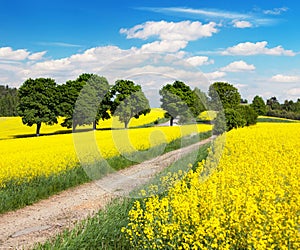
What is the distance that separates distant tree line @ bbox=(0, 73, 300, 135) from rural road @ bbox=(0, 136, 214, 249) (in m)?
4.33

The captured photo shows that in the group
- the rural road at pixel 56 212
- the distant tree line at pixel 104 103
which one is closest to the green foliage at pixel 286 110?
the distant tree line at pixel 104 103

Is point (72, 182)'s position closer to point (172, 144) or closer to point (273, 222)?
point (273, 222)

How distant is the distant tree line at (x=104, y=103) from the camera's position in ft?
68.9

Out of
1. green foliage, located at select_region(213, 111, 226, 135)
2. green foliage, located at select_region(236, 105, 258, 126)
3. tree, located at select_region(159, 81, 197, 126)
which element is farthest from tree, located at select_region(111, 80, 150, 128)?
green foliage, located at select_region(236, 105, 258, 126)

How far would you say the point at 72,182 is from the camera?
45.5 feet

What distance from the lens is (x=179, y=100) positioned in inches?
→ 942

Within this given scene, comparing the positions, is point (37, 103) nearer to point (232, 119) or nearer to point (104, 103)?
point (104, 103)

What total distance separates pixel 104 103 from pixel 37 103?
15.6 m

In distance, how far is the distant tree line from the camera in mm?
21000

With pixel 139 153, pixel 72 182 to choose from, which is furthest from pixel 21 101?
pixel 72 182

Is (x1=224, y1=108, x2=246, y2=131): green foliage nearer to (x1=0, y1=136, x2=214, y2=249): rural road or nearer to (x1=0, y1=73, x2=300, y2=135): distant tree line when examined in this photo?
(x1=0, y1=73, x2=300, y2=135): distant tree line

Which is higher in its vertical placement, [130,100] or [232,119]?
[130,100]

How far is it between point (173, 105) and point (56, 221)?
15.6m

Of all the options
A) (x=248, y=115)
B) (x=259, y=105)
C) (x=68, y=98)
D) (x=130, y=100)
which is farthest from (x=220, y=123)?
(x=259, y=105)
